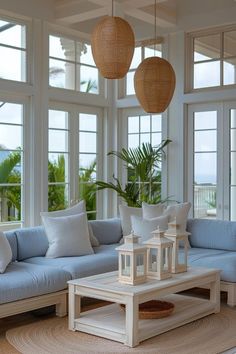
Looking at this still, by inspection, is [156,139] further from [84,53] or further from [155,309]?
[155,309]

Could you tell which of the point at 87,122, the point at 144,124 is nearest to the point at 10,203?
the point at 87,122

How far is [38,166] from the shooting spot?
251 inches

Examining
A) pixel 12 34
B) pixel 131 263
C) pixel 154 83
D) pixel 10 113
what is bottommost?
pixel 131 263

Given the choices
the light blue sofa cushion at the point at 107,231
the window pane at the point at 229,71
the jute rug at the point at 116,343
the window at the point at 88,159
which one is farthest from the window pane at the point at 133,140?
the jute rug at the point at 116,343

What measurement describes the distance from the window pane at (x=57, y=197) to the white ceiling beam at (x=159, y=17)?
2281mm

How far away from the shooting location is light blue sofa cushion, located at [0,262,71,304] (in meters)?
4.10

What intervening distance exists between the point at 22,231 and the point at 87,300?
93cm

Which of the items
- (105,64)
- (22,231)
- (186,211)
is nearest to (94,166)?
(186,211)

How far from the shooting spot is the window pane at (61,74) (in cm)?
668

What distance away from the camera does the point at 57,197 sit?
6762mm

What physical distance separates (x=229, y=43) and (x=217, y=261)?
2.90 meters

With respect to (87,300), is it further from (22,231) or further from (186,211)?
(186,211)

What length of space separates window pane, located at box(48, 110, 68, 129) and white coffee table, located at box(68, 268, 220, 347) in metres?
2.83

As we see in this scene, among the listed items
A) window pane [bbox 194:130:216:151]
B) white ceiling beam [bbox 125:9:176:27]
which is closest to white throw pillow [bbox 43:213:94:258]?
window pane [bbox 194:130:216:151]
